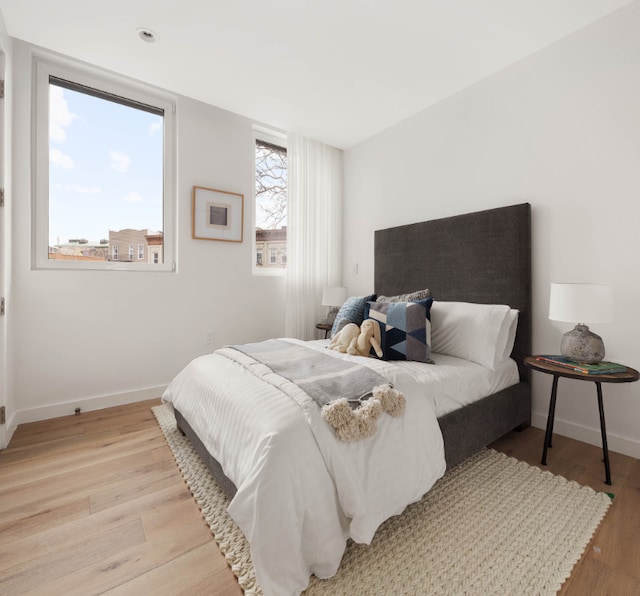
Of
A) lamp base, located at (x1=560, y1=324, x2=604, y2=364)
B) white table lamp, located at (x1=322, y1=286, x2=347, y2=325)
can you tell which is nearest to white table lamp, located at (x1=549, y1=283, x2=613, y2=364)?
lamp base, located at (x1=560, y1=324, x2=604, y2=364)

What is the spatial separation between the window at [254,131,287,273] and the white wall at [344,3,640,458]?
162 centimetres

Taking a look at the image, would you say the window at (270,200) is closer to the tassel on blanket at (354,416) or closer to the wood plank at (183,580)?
the tassel on blanket at (354,416)

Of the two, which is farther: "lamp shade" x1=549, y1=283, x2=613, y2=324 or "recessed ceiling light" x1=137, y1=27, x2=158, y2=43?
"recessed ceiling light" x1=137, y1=27, x2=158, y2=43

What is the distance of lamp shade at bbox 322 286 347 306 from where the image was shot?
133 inches

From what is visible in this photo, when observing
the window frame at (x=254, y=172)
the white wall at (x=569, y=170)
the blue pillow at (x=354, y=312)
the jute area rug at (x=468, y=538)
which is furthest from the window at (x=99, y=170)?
the white wall at (x=569, y=170)

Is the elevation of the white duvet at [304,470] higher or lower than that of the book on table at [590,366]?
A: lower

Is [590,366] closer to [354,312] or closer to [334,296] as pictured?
[354,312]

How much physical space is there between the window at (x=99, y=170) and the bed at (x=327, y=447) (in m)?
1.44

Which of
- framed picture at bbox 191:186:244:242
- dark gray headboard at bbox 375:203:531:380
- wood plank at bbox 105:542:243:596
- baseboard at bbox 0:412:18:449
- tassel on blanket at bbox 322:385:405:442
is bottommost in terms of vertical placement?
wood plank at bbox 105:542:243:596

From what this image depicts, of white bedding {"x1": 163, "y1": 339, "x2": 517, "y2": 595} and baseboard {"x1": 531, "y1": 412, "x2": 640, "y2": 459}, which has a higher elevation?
white bedding {"x1": 163, "y1": 339, "x2": 517, "y2": 595}

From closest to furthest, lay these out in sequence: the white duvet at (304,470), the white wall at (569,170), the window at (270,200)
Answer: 1. the white duvet at (304,470)
2. the white wall at (569,170)
3. the window at (270,200)

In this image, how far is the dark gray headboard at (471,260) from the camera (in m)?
2.23

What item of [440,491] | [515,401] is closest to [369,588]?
[440,491]

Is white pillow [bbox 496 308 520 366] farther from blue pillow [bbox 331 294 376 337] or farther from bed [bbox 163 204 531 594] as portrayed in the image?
blue pillow [bbox 331 294 376 337]
